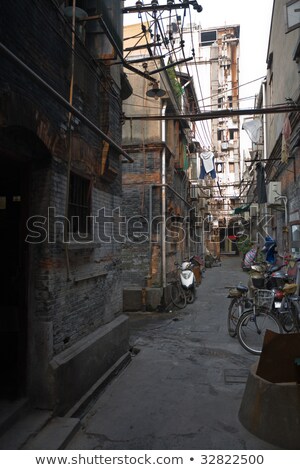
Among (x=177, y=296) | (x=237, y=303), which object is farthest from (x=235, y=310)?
(x=177, y=296)

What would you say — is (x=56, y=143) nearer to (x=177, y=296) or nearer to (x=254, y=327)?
(x=254, y=327)

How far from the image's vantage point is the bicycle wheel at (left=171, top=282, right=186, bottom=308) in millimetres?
11589

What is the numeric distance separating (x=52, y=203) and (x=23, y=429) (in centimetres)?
238

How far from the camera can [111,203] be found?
6621 mm

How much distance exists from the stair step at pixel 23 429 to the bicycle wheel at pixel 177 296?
25.5ft

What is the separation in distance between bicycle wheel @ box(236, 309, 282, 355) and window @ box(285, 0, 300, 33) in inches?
245

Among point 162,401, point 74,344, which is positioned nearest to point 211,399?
point 162,401

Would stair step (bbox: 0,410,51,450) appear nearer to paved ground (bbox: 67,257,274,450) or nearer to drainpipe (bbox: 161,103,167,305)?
paved ground (bbox: 67,257,274,450)

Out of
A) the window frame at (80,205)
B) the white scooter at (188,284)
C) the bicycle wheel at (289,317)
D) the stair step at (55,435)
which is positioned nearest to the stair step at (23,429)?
the stair step at (55,435)

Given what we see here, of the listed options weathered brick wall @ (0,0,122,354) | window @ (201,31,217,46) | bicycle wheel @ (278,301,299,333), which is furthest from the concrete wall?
window @ (201,31,217,46)

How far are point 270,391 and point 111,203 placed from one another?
4.07 metres

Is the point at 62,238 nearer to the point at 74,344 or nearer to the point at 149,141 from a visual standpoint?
the point at 74,344

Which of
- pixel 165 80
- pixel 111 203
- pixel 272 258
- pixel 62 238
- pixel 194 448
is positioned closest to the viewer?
pixel 194 448

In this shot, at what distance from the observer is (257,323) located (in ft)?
22.1
